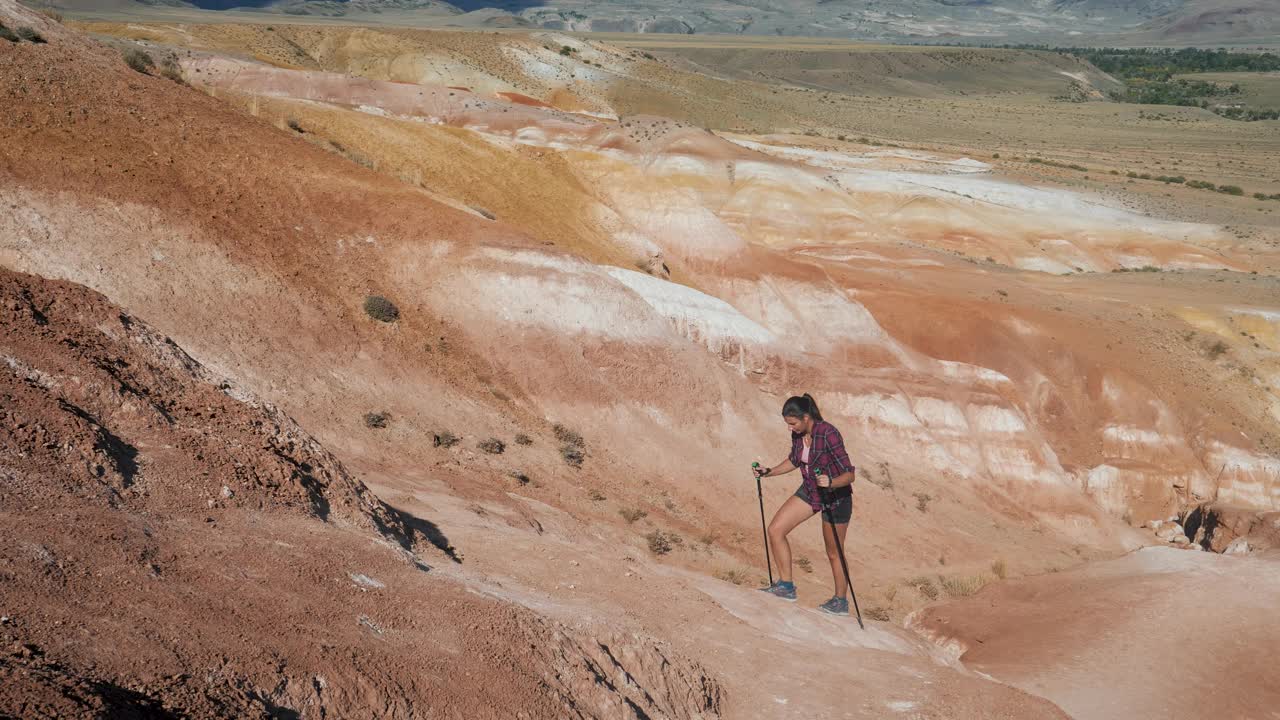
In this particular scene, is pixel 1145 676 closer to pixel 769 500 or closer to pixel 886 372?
pixel 769 500

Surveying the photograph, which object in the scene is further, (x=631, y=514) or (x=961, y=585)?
(x=961, y=585)

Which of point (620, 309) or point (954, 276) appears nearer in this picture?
point (620, 309)

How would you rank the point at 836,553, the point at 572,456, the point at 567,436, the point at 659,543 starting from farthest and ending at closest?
1. the point at 567,436
2. the point at 572,456
3. the point at 659,543
4. the point at 836,553

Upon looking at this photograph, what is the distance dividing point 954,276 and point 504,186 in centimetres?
1980

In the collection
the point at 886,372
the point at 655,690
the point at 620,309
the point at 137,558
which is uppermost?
the point at 137,558

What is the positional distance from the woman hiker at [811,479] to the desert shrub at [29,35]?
634 inches

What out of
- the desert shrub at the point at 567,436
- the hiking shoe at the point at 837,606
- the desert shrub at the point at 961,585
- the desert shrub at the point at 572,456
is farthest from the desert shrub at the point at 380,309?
the desert shrub at the point at 961,585

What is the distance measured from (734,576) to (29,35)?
1584cm

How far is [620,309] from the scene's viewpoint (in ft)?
63.6

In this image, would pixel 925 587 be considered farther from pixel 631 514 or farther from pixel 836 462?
pixel 836 462

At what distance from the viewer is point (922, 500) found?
2142 cm

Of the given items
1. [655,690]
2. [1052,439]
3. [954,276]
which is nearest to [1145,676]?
[655,690]

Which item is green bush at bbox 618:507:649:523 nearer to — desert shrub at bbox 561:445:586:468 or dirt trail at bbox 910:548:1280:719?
desert shrub at bbox 561:445:586:468

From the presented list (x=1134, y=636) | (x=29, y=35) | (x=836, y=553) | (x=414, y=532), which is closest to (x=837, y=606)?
(x=836, y=553)
